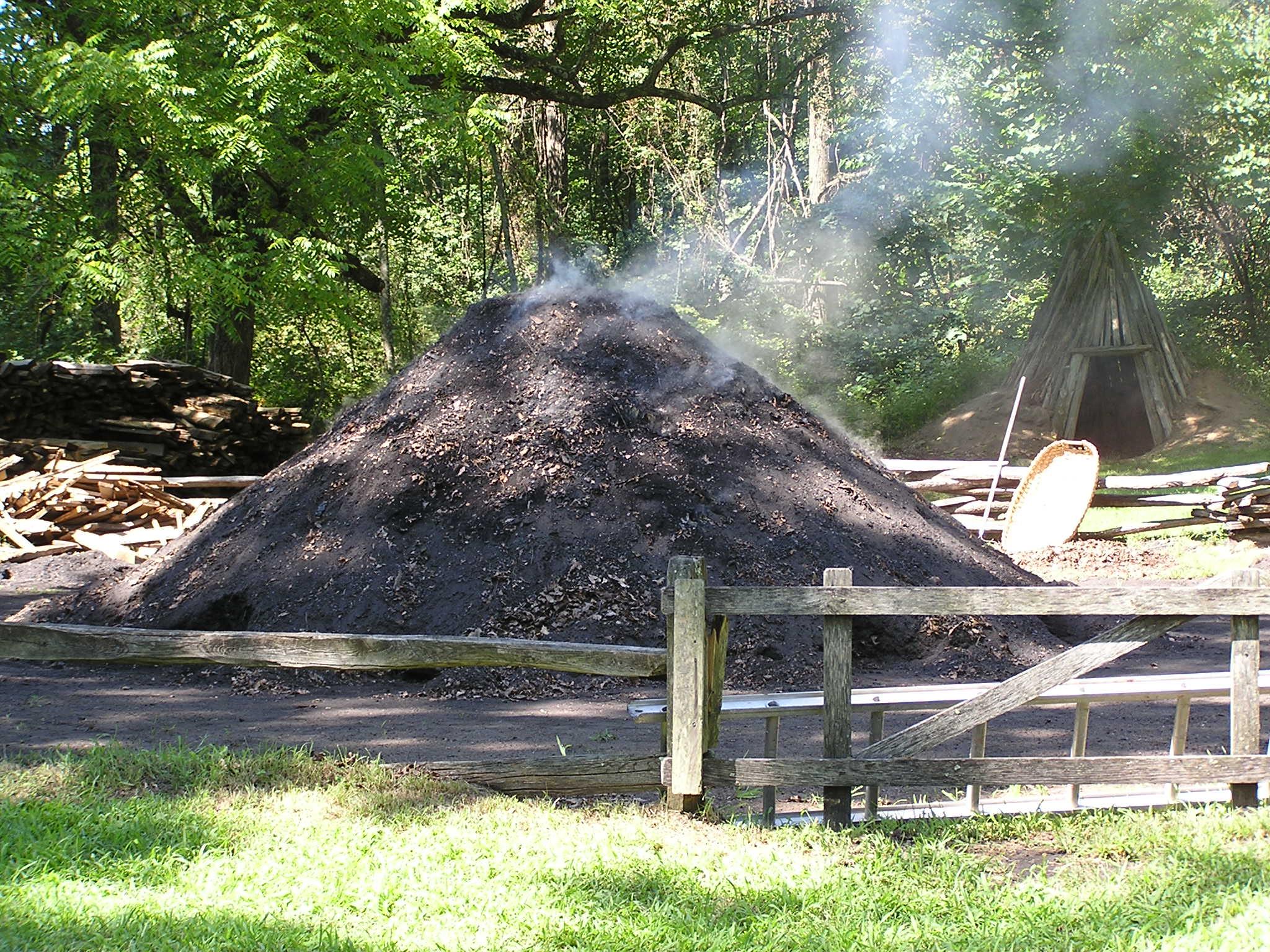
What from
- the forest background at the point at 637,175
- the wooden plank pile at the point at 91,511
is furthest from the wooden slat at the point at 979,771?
the wooden plank pile at the point at 91,511

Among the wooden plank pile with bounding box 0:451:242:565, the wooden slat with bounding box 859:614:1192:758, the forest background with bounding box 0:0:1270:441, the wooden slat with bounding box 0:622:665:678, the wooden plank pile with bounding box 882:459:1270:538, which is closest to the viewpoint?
the wooden slat with bounding box 859:614:1192:758

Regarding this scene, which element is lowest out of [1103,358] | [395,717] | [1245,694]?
[395,717]

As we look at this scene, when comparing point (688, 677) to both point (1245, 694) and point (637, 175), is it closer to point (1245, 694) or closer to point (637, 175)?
point (1245, 694)

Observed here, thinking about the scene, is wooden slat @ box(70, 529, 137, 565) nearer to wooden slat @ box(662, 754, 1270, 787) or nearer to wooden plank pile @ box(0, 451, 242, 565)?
wooden plank pile @ box(0, 451, 242, 565)

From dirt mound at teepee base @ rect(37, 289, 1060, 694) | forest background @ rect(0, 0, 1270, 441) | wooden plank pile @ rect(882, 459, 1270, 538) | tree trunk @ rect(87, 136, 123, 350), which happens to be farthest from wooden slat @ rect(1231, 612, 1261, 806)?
tree trunk @ rect(87, 136, 123, 350)

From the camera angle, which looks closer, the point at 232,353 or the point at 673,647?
the point at 673,647

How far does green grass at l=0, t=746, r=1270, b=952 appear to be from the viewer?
10.6 ft

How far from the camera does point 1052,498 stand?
14508 mm

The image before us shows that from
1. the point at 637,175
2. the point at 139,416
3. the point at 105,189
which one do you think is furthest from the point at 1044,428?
the point at 105,189

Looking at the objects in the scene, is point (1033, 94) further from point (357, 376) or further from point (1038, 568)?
point (357, 376)

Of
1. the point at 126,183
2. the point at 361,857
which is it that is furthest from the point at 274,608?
the point at 126,183

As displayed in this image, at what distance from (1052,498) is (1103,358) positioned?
7363mm

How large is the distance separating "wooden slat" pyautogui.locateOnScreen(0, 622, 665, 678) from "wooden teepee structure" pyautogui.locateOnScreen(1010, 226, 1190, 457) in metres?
16.9

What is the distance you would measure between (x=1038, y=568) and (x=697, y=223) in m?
12.4
